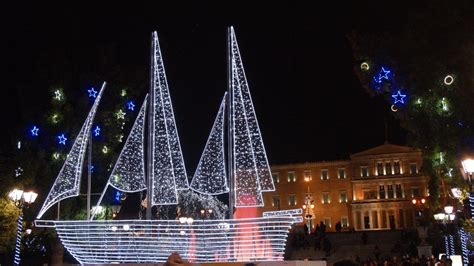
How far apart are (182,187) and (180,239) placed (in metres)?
5.84

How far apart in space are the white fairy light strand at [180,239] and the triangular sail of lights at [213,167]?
3.44 m

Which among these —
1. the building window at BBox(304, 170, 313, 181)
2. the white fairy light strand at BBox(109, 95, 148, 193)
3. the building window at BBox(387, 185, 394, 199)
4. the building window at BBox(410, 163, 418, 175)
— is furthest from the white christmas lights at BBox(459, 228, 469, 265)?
the building window at BBox(304, 170, 313, 181)

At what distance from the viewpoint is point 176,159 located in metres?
23.2

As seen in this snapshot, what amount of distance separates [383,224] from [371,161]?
9.22 meters

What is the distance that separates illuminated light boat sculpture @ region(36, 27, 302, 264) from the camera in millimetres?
18375

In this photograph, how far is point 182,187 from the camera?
2455 cm

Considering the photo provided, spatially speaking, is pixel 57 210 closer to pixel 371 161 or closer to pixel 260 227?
pixel 260 227

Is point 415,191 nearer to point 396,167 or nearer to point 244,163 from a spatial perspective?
point 396,167

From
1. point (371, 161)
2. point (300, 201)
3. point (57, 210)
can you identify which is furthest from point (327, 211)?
point (57, 210)

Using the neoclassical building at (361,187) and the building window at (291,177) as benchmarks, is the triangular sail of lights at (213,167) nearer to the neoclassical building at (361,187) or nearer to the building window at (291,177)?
the neoclassical building at (361,187)

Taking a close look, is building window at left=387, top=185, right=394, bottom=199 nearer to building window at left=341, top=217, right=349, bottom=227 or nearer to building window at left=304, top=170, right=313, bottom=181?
building window at left=341, top=217, right=349, bottom=227

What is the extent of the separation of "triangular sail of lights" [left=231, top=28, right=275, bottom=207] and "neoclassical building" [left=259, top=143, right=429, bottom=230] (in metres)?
61.0

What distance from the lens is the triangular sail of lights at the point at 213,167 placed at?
865 inches

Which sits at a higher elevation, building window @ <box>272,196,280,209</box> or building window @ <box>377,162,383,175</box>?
building window @ <box>377,162,383,175</box>
